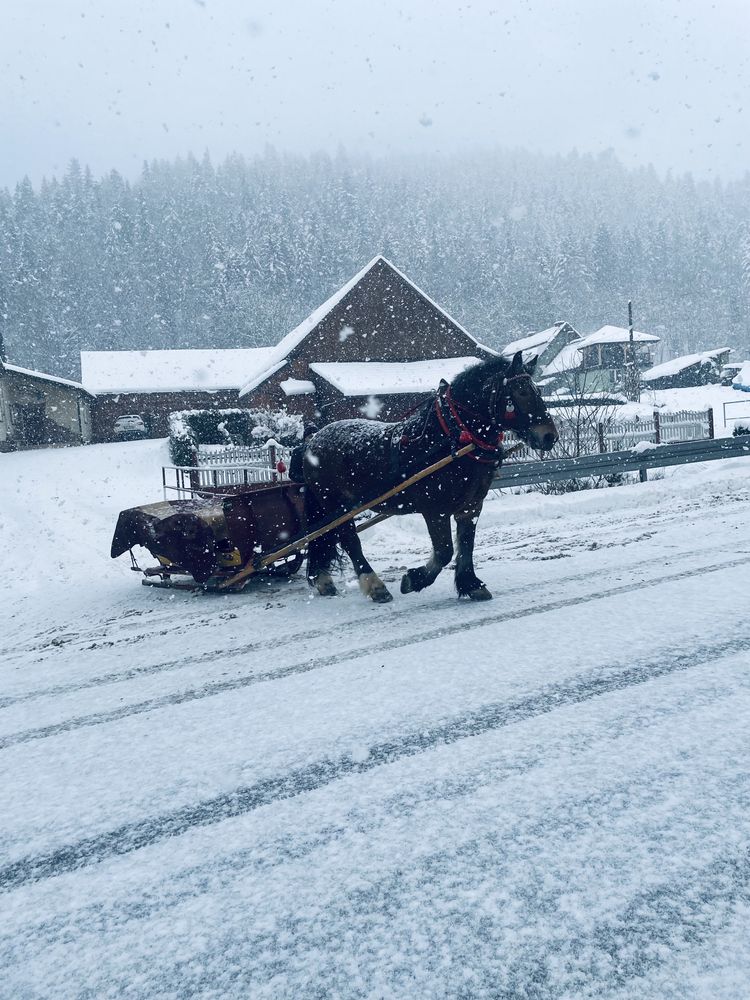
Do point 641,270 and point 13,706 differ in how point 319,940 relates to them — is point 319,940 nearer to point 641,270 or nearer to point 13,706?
point 13,706

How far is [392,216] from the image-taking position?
111188 mm

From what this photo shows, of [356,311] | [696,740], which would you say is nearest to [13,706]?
[696,740]

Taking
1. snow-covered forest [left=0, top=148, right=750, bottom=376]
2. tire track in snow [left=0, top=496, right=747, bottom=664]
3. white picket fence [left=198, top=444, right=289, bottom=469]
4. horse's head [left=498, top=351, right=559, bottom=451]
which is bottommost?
tire track in snow [left=0, top=496, right=747, bottom=664]

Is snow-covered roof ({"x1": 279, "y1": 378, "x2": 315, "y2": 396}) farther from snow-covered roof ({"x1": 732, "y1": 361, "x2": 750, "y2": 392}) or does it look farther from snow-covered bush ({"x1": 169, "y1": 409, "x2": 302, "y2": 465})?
snow-covered roof ({"x1": 732, "y1": 361, "x2": 750, "y2": 392})

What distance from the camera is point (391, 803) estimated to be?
8.02 feet

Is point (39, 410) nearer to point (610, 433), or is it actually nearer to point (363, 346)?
point (363, 346)

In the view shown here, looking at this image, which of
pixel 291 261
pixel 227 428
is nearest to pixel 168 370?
pixel 227 428

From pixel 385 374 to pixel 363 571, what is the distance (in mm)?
25475

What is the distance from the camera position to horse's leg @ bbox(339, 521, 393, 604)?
5.71 metres

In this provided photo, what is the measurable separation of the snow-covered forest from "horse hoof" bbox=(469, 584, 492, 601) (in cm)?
7718

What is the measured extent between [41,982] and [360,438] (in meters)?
4.75

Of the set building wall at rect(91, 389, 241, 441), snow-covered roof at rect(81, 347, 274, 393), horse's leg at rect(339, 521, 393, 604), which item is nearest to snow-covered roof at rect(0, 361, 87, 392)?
snow-covered roof at rect(81, 347, 274, 393)

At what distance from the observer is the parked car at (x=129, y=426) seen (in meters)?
41.6

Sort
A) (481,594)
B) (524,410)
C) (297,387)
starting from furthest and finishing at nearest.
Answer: (297,387) < (481,594) < (524,410)
